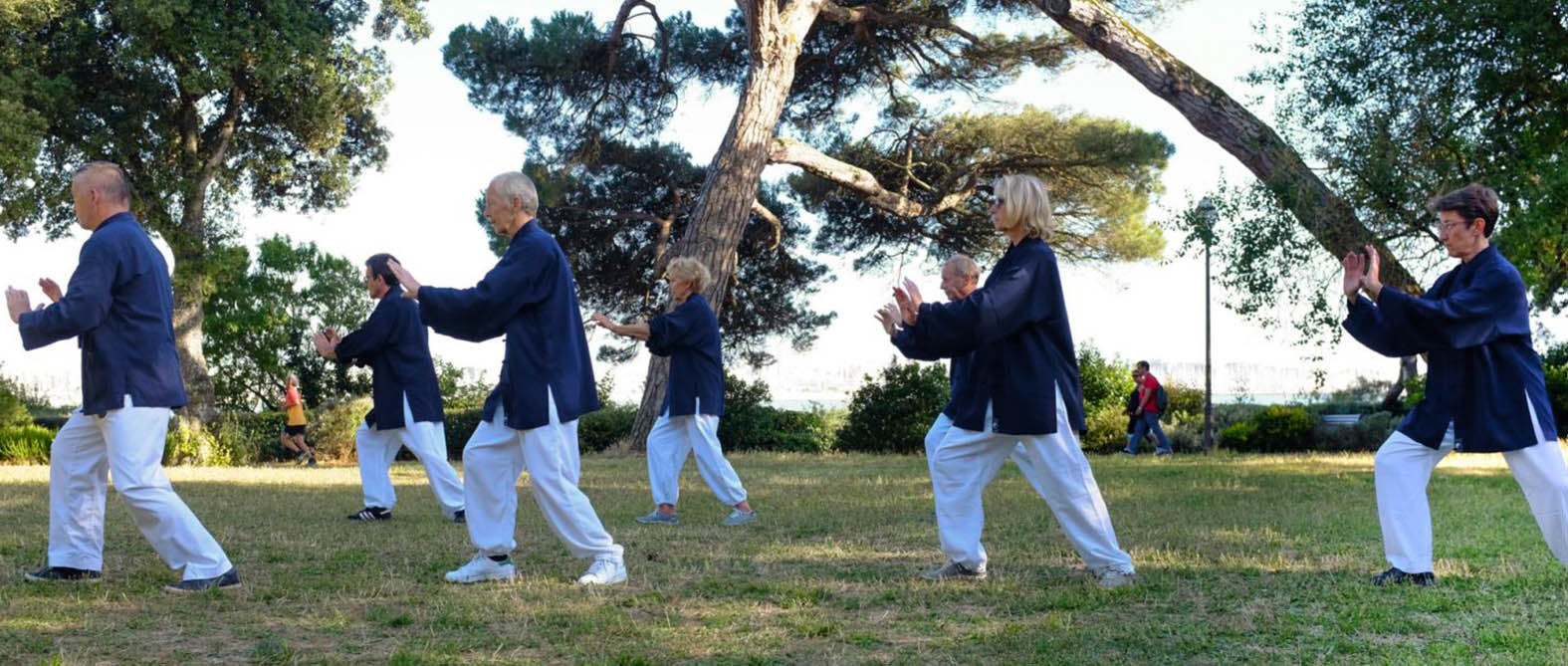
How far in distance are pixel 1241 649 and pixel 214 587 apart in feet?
14.3

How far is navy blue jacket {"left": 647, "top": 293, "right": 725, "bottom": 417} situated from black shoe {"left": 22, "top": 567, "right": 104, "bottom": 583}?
395 cm

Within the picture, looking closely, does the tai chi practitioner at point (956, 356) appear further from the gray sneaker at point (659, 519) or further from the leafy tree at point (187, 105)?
the leafy tree at point (187, 105)

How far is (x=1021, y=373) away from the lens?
6141 mm

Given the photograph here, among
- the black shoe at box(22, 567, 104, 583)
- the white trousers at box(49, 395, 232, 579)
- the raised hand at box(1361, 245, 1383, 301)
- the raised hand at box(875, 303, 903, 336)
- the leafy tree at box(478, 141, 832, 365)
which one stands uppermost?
the leafy tree at box(478, 141, 832, 365)

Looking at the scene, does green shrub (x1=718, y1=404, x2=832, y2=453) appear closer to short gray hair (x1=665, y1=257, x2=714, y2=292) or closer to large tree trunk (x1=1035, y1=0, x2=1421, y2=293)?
large tree trunk (x1=1035, y1=0, x2=1421, y2=293)

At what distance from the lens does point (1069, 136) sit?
2659 cm

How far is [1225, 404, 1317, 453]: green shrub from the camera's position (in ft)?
77.4

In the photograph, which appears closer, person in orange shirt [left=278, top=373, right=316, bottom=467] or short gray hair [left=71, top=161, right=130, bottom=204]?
short gray hair [left=71, top=161, right=130, bottom=204]

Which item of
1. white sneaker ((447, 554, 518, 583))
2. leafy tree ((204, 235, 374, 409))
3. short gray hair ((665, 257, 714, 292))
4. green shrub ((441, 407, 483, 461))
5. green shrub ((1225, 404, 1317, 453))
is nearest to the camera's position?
white sneaker ((447, 554, 518, 583))

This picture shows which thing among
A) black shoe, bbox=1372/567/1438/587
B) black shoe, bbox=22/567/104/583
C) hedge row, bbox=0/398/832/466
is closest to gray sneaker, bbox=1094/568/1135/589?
black shoe, bbox=1372/567/1438/587

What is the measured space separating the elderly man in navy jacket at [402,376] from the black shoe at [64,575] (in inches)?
120

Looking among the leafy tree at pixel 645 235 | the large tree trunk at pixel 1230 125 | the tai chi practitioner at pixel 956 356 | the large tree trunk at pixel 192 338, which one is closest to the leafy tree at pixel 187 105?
the large tree trunk at pixel 192 338

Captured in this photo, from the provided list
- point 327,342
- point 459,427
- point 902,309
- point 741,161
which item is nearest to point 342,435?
point 459,427

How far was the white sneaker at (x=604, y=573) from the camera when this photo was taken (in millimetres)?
6246
